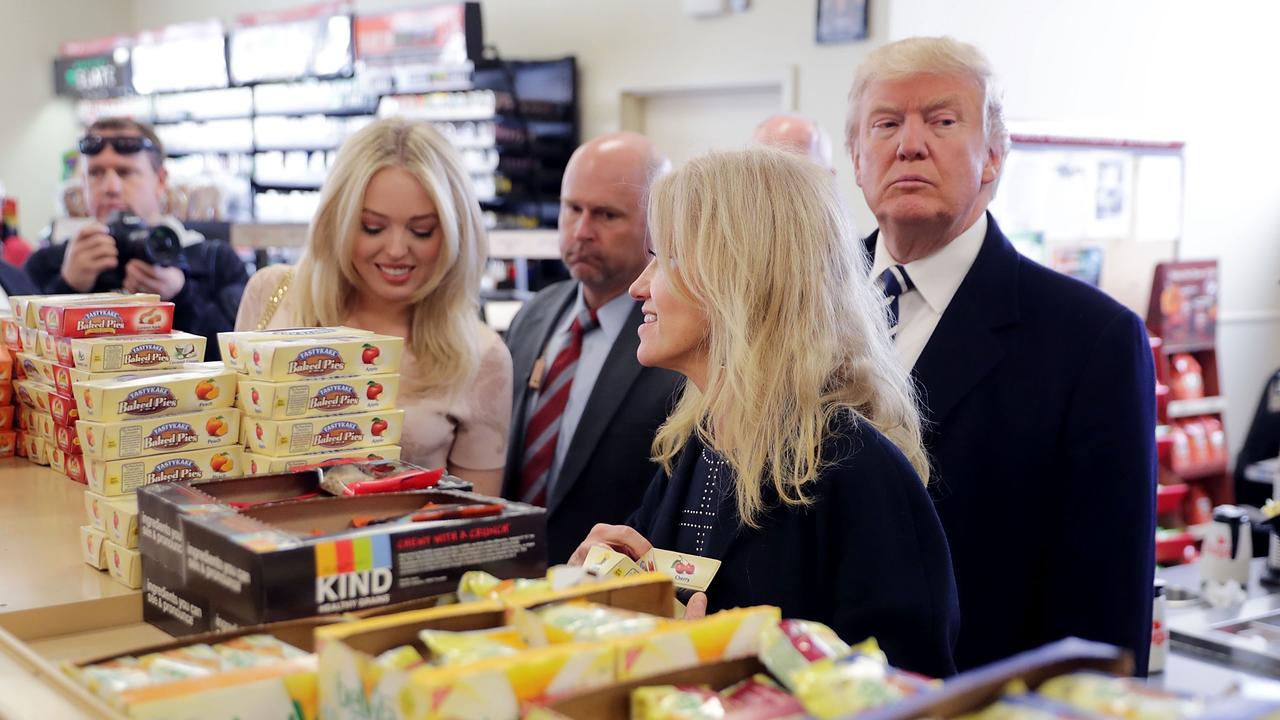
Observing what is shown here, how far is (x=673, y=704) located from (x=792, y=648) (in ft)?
0.48

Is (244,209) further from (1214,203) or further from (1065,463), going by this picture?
(1065,463)

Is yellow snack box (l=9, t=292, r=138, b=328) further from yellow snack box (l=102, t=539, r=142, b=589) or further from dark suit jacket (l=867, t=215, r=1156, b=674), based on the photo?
dark suit jacket (l=867, t=215, r=1156, b=674)

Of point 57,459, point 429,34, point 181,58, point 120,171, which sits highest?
point 181,58

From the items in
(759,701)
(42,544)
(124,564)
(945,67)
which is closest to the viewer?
(759,701)

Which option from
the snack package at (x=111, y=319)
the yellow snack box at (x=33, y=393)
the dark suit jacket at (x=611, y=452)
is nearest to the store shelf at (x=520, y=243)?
the dark suit jacket at (x=611, y=452)

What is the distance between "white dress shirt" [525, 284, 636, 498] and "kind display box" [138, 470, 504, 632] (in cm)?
150

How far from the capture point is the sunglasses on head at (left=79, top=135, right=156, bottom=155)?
4320 millimetres

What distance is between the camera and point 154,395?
6.53ft

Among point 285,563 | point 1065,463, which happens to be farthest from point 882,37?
point 285,563

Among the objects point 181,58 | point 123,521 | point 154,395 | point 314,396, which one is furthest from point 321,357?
point 181,58

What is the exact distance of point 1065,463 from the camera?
7.38 ft

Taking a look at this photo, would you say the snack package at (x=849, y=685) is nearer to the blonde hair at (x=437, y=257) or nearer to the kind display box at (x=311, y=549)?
the kind display box at (x=311, y=549)

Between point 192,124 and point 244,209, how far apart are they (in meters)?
1.71

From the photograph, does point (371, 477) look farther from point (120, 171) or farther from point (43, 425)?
point (120, 171)
